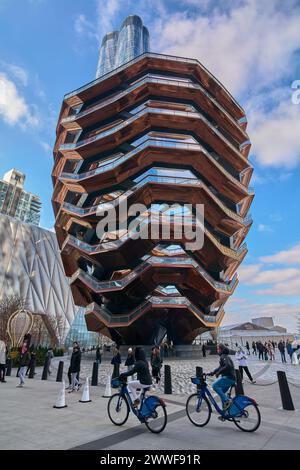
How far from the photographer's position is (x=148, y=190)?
33500 millimetres

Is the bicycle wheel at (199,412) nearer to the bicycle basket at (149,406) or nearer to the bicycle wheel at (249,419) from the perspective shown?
the bicycle wheel at (249,419)

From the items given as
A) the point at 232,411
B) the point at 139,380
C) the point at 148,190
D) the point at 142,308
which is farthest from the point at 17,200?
the point at 232,411

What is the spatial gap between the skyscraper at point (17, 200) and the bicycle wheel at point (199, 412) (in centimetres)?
14334

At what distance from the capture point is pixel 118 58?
115 m

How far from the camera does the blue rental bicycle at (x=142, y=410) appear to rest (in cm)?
600

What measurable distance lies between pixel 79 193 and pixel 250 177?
27805 mm

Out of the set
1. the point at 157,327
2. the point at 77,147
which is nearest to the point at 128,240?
the point at 157,327

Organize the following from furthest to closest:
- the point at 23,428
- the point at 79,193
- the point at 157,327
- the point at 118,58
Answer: the point at 118,58
the point at 79,193
the point at 157,327
the point at 23,428

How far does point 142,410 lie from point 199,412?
141cm

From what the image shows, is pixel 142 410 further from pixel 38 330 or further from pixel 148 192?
pixel 38 330

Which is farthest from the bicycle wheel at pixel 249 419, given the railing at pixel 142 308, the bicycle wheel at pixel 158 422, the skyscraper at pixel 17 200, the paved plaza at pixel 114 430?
the skyscraper at pixel 17 200

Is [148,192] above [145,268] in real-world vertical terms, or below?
above

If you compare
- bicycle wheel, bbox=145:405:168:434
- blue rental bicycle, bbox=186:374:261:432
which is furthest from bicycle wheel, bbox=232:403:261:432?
bicycle wheel, bbox=145:405:168:434
